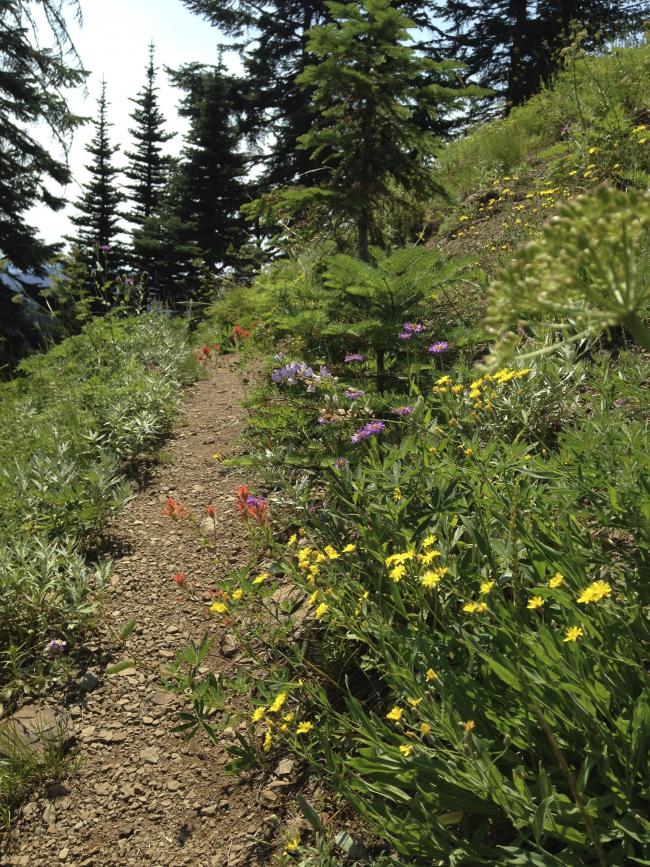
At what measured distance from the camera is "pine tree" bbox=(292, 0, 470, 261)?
4.35m

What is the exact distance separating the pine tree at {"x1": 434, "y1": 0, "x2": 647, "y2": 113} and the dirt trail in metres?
15.6

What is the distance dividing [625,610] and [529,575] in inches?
12.1

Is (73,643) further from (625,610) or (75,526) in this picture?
(625,610)

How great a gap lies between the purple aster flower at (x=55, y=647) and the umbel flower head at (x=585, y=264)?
8.71 feet

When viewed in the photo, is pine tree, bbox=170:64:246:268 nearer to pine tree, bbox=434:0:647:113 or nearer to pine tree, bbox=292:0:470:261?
pine tree, bbox=434:0:647:113

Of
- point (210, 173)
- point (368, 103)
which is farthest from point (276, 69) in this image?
point (368, 103)

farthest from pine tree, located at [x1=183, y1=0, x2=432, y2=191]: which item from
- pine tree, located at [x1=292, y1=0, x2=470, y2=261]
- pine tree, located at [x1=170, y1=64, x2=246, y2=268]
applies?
pine tree, located at [x1=292, y1=0, x2=470, y2=261]

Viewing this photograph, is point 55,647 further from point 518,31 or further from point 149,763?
point 518,31

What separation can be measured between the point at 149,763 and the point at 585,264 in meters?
2.36

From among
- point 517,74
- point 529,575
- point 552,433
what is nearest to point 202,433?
point 552,433

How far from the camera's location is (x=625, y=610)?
4.89 ft

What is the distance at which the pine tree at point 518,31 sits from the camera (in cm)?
1528

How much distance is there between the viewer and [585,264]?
33.3 inches

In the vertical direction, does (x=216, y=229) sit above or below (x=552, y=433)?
above
